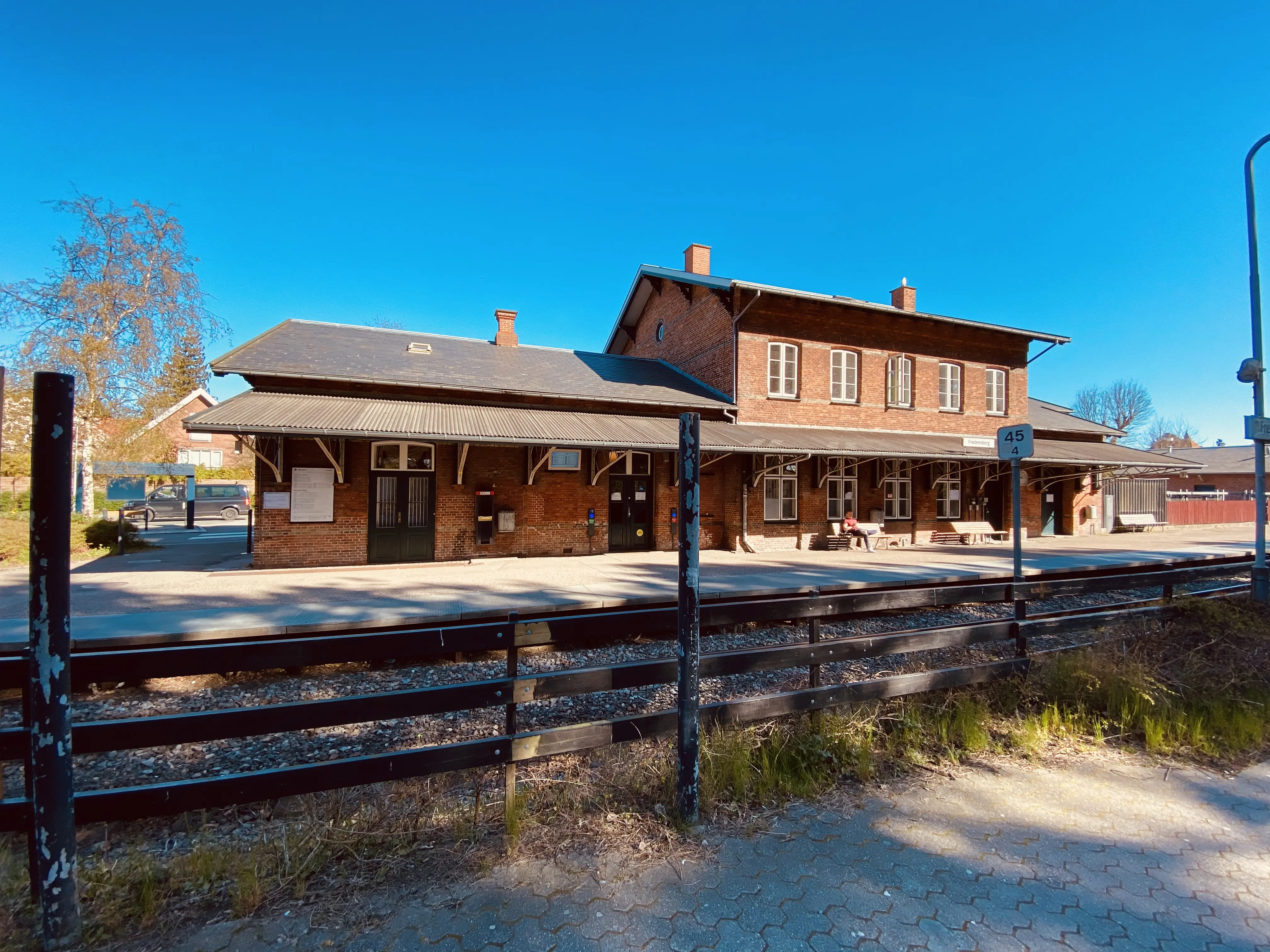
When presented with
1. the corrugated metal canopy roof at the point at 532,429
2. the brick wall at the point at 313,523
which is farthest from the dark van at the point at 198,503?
the corrugated metal canopy roof at the point at 532,429

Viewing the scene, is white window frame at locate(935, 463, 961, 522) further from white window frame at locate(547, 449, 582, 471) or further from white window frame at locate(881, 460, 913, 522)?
white window frame at locate(547, 449, 582, 471)

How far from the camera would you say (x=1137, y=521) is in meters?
23.6

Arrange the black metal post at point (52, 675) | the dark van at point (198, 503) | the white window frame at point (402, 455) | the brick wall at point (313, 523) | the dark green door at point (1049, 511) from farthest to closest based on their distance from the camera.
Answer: the dark van at point (198, 503)
the dark green door at point (1049, 511)
the white window frame at point (402, 455)
the brick wall at point (313, 523)
the black metal post at point (52, 675)

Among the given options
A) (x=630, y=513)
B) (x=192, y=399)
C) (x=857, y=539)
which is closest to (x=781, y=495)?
(x=857, y=539)

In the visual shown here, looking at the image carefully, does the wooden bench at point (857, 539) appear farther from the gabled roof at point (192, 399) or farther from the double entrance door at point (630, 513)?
the gabled roof at point (192, 399)

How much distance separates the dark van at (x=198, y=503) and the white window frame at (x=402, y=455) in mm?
16934

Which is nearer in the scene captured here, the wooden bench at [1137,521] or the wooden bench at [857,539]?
the wooden bench at [857,539]

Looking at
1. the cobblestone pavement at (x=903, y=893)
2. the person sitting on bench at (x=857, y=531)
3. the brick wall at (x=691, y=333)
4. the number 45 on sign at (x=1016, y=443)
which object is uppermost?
the brick wall at (x=691, y=333)

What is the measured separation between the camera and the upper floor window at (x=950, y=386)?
18844 millimetres

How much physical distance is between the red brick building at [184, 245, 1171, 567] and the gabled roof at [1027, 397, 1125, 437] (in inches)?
3.9

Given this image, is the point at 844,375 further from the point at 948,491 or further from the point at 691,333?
the point at 948,491

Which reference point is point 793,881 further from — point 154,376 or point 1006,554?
point 154,376

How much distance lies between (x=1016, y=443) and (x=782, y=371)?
1008 centimetres

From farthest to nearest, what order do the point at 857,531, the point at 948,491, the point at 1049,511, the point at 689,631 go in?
the point at 1049,511 < the point at 948,491 < the point at 857,531 < the point at 689,631
